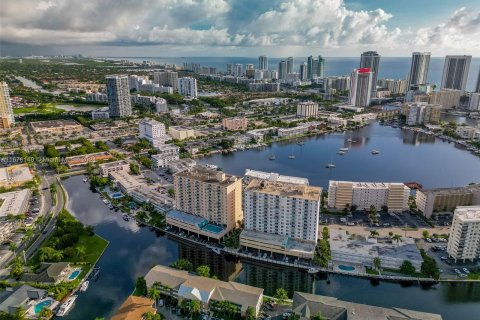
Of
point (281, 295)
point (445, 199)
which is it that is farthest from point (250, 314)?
point (445, 199)

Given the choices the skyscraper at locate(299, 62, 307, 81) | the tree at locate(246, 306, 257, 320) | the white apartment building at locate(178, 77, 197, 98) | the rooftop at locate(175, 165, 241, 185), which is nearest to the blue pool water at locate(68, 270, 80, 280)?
the rooftop at locate(175, 165, 241, 185)

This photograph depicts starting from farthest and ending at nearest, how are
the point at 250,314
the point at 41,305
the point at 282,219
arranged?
the point at 282,219, the point at 41,305, the point at 250,314

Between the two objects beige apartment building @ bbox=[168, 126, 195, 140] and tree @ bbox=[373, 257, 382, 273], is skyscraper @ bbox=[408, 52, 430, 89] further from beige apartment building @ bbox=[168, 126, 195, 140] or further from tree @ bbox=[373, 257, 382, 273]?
tree @ bbox=[373, 257, 382, 273]

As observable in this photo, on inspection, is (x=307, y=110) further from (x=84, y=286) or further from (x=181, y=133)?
(x=84, y=286)

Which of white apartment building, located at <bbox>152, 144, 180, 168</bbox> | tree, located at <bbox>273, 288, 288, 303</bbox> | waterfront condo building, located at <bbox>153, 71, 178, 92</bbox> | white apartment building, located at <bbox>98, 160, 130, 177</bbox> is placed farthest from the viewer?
waterfront condo building, located at <bbox>153, 71, 178, 92</bbox>

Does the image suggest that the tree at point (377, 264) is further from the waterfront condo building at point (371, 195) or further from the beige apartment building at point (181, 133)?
the beige apartment building at point (181, 133)

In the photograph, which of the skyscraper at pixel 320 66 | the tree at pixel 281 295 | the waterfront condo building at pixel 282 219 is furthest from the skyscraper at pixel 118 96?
the skyscraper at pixel 320 66
